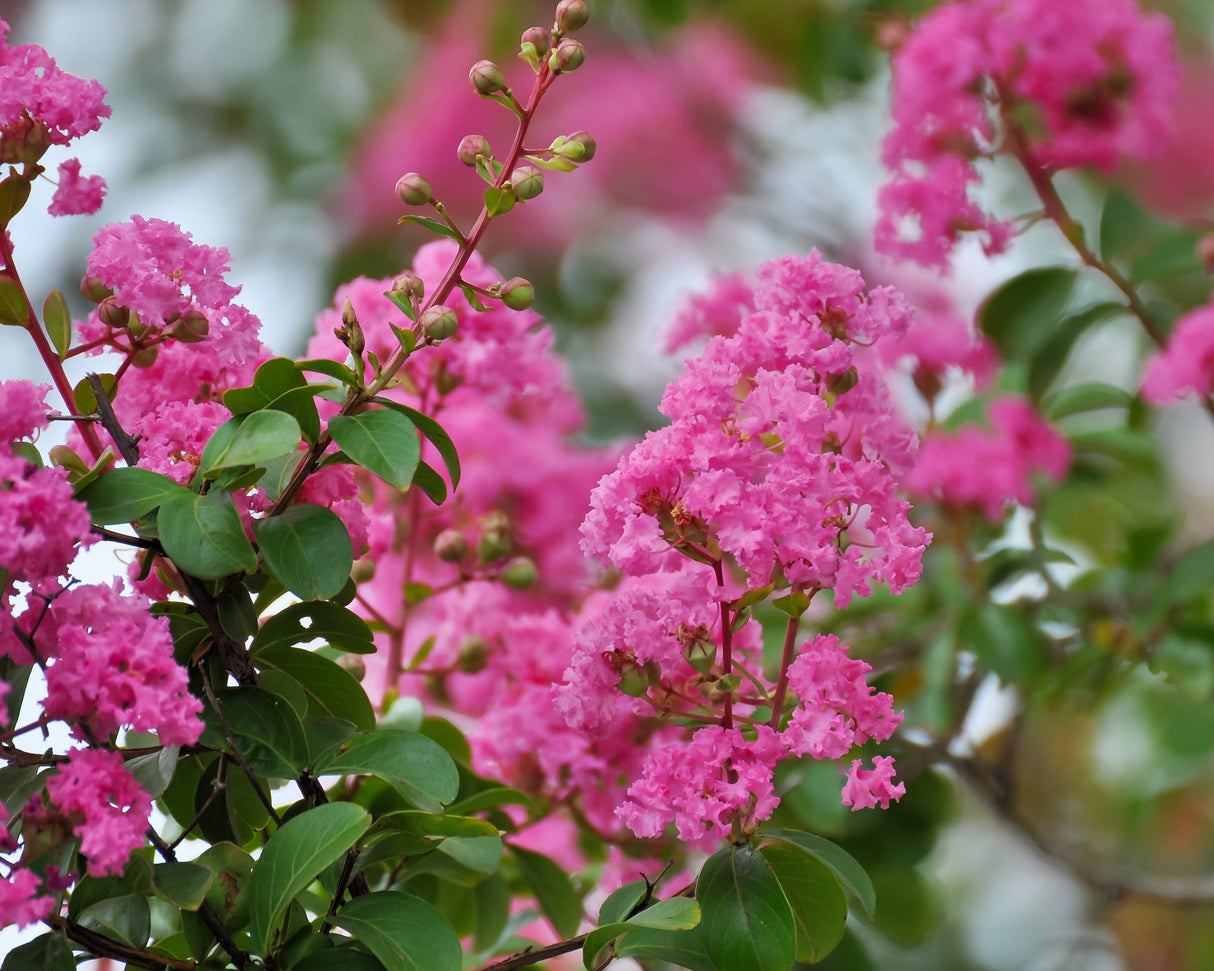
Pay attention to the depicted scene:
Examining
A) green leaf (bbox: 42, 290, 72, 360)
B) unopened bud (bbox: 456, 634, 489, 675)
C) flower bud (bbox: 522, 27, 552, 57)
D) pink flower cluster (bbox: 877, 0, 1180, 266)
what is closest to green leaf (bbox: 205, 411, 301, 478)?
green leaf (bbox: 42, 290, 72, 360)

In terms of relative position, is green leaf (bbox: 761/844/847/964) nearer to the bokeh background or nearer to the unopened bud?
the unopened bud

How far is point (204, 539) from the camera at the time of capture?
0.56 m

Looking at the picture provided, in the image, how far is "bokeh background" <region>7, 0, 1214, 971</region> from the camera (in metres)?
2.26

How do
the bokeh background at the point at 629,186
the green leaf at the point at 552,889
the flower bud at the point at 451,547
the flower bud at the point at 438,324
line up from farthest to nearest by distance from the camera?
1. the bokeh background at the point at 629,186
2. the flower bud at the point at 451,547
3. the green leaf at the point at 552,889
4. the flower bud at the point at 438,324

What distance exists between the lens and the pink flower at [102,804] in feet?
1.66

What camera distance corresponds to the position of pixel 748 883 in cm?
60

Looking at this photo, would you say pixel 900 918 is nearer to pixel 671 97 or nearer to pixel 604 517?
pixel 604 517

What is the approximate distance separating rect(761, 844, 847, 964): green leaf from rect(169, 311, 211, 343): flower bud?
38 cm

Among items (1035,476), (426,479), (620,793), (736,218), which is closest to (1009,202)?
(736,218)

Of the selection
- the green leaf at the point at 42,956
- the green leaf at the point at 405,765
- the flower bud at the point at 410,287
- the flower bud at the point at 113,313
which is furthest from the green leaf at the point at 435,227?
the green leaf at the point at 42,956

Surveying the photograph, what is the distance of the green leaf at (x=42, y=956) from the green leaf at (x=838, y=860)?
1.05ft

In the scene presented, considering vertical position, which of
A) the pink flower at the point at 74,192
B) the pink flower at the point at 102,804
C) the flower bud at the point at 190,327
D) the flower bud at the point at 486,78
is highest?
the pink flower at the point at 74,192

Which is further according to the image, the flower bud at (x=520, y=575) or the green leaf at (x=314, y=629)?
the flower bud at (x=520, y=575)

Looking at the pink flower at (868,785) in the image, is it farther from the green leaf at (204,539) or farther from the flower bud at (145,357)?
the flower bud at (145,357)
